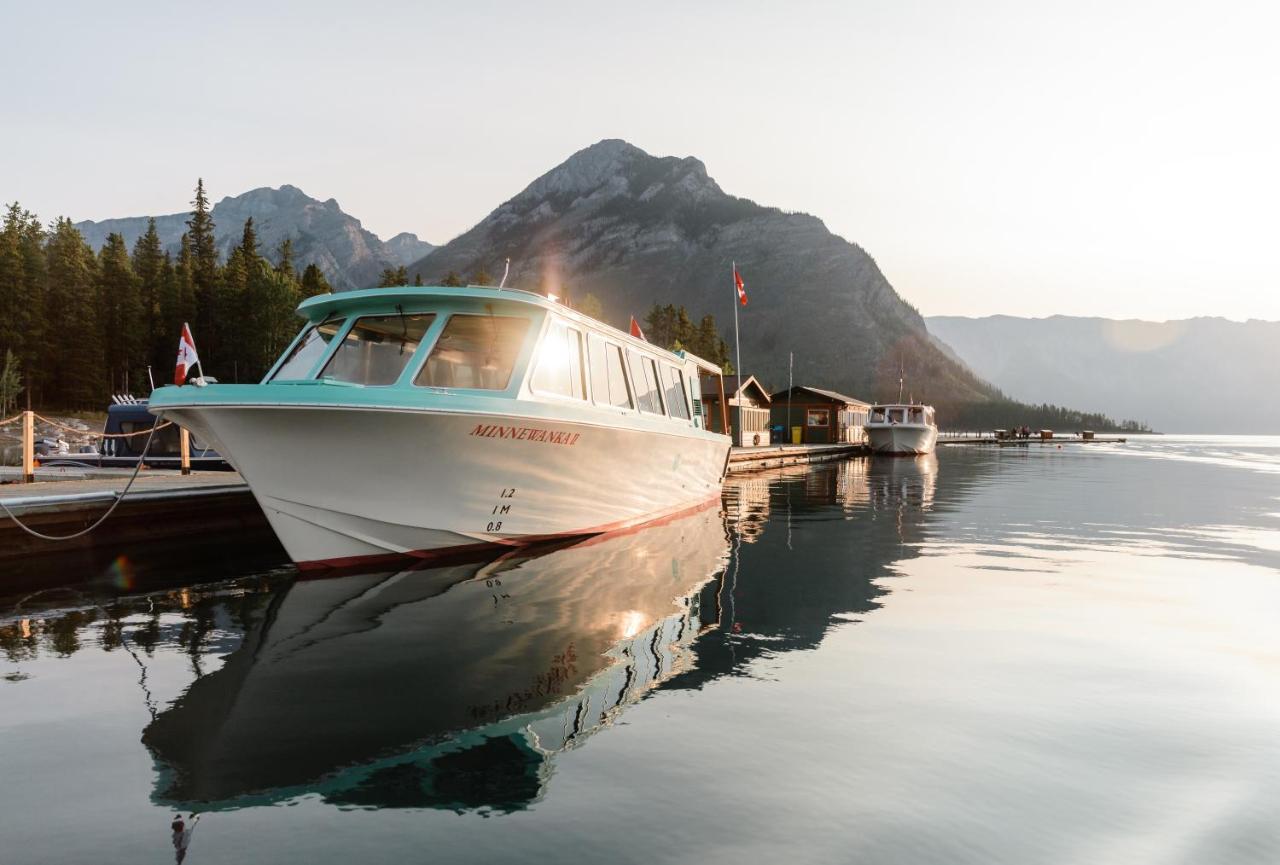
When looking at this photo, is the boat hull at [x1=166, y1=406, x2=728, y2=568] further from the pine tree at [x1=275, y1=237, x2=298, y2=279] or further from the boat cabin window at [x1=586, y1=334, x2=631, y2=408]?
the pine tree at [x1=275, y1=237, x2=298, y2=279]

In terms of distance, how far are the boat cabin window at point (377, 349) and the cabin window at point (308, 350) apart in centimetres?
28

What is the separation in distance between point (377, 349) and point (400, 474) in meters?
2.31

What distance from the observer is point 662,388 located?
17.2 meters

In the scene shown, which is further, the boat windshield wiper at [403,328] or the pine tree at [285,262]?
the pine tree at [285,262]

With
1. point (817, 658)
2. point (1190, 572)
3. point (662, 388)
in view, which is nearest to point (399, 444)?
point (817, 658)

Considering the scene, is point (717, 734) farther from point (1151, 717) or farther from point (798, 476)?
point (798, 476)

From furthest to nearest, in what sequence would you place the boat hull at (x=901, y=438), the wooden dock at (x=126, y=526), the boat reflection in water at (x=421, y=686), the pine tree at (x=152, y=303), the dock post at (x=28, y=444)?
the pine tree at (x=152, y=303)
the boat hull at (x=901, y=438)
the dock post at (x=28, y=444)
the wooden dock at (x=126, y=526)
the boat reflection in water at (x=421, y=686)

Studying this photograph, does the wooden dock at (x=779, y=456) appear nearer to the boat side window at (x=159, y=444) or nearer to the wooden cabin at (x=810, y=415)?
the wooden cabin at (x=810, y=415)

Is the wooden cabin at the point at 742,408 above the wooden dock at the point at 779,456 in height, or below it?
above

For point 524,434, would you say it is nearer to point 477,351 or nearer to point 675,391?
point 477,351

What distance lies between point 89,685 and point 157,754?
197cm

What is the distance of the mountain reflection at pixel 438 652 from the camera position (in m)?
4.67

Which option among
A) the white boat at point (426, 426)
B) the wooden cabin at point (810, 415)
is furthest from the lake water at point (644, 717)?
the wooden cabin at point (810, 415)

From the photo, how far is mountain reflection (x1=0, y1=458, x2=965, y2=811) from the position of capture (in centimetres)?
467
